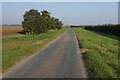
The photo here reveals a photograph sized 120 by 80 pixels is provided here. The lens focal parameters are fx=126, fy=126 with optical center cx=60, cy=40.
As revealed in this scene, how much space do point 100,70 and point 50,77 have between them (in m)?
2.50

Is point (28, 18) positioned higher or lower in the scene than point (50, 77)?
higher

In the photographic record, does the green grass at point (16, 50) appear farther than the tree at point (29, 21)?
No

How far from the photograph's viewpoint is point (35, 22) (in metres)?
31.2

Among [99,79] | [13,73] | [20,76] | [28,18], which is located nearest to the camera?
[99,79]

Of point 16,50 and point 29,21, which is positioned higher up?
point 29,21

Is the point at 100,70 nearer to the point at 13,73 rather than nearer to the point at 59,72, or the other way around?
the point at 59,72

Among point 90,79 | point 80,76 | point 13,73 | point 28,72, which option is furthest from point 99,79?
point 13,73

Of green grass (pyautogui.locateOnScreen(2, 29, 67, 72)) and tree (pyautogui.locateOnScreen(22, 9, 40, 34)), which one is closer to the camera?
green grass (pyautogui.locateOnScreen(2, 29, 67, 72))

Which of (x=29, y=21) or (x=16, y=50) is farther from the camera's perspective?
(x=29, y=21)

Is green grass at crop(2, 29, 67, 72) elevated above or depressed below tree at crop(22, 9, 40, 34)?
below

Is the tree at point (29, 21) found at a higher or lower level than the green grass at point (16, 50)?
higher

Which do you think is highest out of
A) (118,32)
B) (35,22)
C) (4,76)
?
(35,22)

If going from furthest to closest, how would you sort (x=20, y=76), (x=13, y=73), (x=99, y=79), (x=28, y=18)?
(x=28, y=18) < (x=13, y=73) < (x=20, y=76) < (x=99, y=79)

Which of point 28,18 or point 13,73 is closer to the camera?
point 13,73
